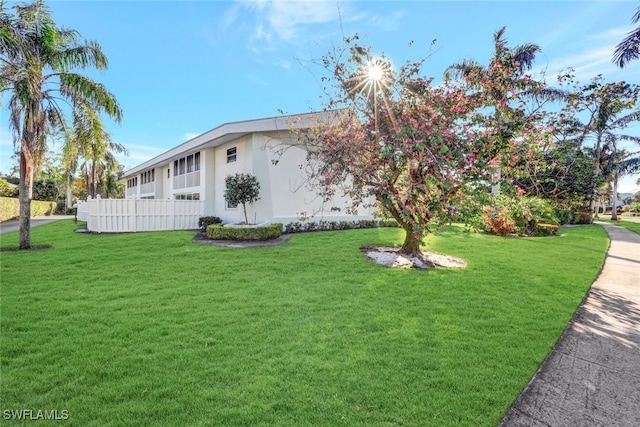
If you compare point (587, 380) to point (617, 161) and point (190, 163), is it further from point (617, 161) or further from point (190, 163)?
point (617, 161)

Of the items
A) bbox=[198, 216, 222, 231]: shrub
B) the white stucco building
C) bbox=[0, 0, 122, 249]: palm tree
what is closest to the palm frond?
bbox=[0, 0, 122, 249]: palm tree

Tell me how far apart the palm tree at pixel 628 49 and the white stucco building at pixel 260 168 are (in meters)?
12.2

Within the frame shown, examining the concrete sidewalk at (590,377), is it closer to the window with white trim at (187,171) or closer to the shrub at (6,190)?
the window with white trim at (187,171)

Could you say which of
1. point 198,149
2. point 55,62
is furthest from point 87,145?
point 198,149

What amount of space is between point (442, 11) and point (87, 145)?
12.4 m

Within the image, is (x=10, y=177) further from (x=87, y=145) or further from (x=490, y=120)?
(x=490, y=120)

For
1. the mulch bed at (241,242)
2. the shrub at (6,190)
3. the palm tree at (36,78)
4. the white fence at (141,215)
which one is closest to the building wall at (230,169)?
the white fence at (141,215)

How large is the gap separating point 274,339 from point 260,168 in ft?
35.9

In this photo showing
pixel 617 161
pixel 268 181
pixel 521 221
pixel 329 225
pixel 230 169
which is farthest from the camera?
pixel 617 161

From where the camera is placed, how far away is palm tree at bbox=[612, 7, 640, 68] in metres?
11.9

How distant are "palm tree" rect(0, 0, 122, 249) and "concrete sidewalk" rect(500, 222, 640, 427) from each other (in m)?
13.2

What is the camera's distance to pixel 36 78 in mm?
9453

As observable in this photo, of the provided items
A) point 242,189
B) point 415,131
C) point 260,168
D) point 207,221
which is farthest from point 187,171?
point 415,131

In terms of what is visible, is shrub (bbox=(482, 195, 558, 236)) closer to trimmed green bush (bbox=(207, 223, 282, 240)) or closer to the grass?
the grass
